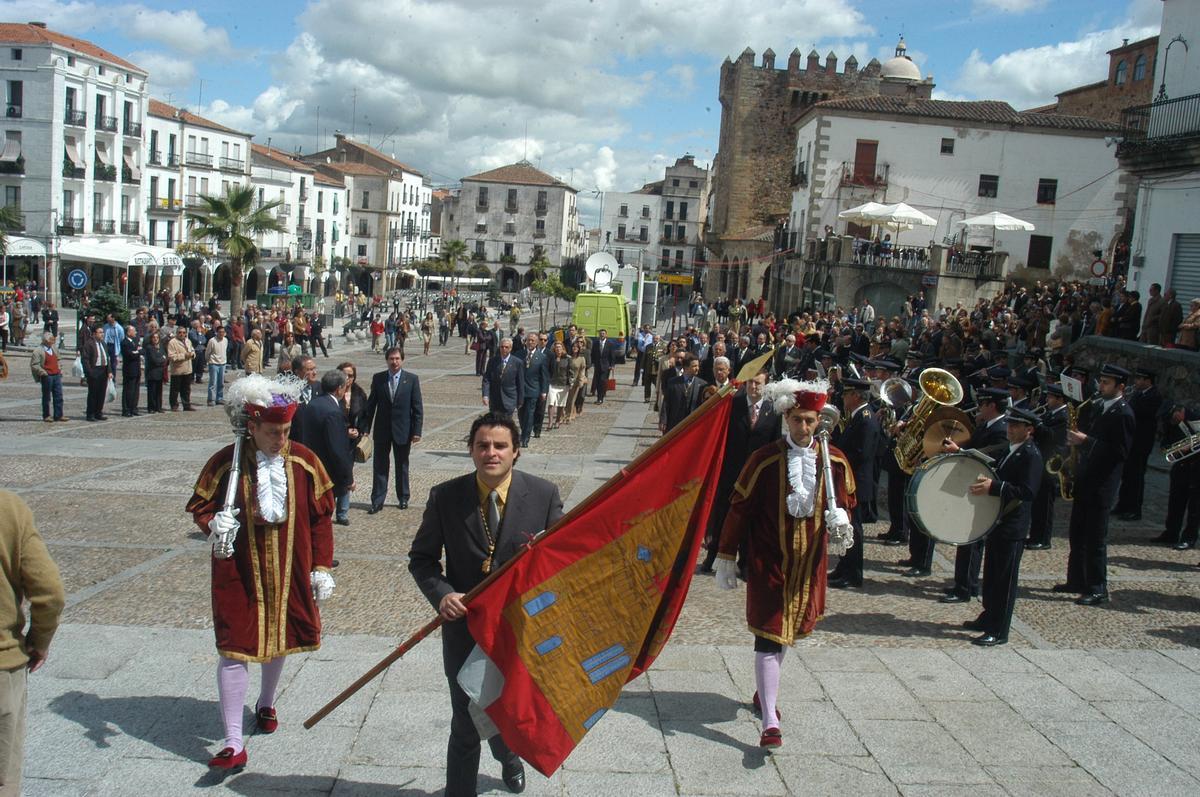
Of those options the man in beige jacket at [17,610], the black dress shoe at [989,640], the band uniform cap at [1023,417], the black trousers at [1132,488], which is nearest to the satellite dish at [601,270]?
the black trousers at [1132,488]

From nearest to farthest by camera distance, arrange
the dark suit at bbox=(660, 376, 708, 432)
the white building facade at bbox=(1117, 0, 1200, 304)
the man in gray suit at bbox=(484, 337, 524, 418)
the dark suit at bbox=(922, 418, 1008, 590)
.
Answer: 1. the dark suit at bbox=(922, 418, 1008, 590)
2. the dark suit at bbox=(660, 376, 708, 432)
3. the man in gray suit at bbox=(484, 337, 524, 418)
4. the white building facade at bbox=(1117, 0, 1200, 304)

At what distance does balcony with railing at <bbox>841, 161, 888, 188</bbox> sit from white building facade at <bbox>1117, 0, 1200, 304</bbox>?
21.2 m

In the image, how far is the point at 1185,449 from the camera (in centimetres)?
982

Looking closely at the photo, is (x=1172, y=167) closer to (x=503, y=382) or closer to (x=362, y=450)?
(x=503, y=382)

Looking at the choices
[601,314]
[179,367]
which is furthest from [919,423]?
[601,314]

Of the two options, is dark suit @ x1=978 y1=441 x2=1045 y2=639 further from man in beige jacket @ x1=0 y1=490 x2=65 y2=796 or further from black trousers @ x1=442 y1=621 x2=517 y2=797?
man in beige jacket @ x1=0 y1=490 x2=65 y2=796

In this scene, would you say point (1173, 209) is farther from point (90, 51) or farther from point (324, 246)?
point (324, 246)

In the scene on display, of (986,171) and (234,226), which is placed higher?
(986,171)

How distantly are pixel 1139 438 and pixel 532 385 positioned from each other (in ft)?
26.2

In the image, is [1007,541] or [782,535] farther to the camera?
[1007,541]

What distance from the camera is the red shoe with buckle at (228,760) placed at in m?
4.68

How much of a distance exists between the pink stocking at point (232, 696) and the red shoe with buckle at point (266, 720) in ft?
1.09

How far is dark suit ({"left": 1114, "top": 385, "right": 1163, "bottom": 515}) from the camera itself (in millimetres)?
10773

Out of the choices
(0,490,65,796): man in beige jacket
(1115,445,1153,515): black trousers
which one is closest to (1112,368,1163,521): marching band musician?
(1115,445,1153,515): black trousers
